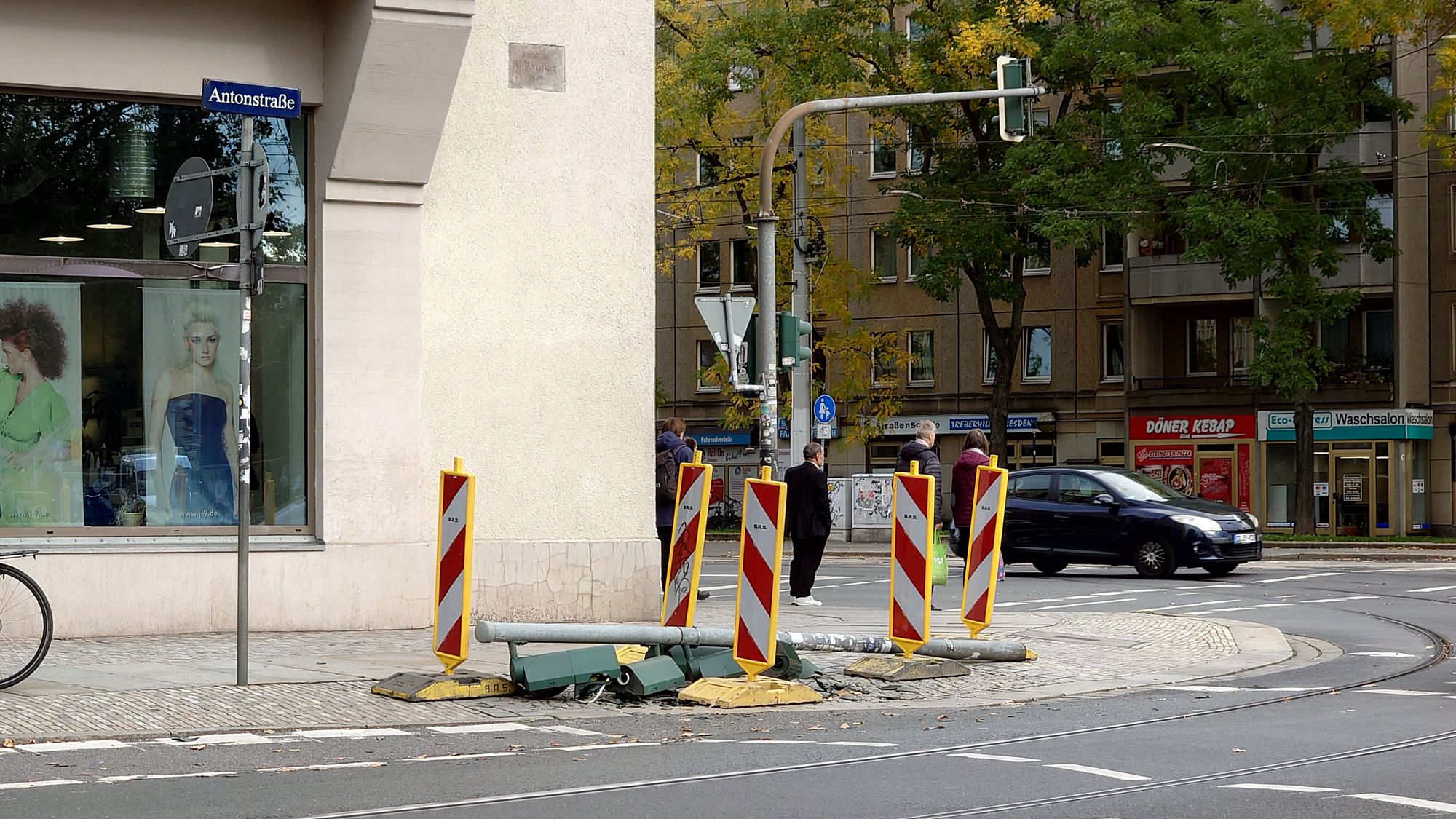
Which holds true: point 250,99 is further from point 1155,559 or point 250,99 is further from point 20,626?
point 1155,559

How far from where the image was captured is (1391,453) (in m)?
43.6

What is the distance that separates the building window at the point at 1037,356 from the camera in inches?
2058

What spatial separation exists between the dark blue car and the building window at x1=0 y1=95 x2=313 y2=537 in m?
13.2

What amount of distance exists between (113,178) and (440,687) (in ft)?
18.3

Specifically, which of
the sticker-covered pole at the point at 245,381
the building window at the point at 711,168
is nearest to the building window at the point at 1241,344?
the building window at the point at 711,168

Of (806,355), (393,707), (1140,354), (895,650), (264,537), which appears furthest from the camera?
(1140,354)

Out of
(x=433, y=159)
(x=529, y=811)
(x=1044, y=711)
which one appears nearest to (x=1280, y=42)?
(x=433, y=159)

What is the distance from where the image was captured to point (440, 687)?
1041cm

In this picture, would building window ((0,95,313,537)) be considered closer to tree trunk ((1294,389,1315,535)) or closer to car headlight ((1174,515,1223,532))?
car headlight ((1174,515,1223,532))

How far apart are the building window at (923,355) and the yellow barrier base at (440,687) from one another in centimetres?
4378

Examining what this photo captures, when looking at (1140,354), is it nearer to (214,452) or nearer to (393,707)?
(214,452)

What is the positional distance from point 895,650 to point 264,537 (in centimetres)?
499

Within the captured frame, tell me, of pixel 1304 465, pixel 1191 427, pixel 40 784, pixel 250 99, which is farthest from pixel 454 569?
pixel 1191 427

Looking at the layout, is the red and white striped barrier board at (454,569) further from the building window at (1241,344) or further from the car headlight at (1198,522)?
the building window at (1241,344)
